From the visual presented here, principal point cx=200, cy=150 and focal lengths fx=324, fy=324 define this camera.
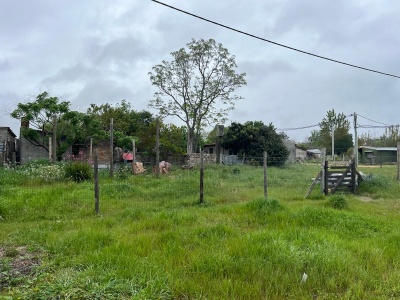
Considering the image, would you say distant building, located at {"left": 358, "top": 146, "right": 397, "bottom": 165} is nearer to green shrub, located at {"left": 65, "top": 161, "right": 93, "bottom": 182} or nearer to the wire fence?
the wire fence

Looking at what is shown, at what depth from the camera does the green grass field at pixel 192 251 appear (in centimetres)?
349

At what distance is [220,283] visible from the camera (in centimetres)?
358

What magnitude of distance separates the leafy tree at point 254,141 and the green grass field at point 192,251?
61.1 feet

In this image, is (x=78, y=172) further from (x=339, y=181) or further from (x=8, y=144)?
(x=8, y=144)

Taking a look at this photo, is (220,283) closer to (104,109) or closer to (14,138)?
(14,138)

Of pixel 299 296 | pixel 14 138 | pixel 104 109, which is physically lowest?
pixel 299 296

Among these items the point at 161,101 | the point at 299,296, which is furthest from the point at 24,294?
the point at 161,101

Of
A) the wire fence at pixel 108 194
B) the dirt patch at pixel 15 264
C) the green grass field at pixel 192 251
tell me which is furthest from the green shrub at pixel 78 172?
the dirt patch at pixel 15 264

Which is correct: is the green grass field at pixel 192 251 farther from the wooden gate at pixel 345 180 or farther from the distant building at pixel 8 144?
the distant building at pixel 8 144

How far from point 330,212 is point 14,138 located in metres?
22.8

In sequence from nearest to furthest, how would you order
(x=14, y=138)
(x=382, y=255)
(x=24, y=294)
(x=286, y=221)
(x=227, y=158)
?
(x=24, y=294) → (x=382, y=255) → (x=286, y=221) → (x=14, y=138) → (x=227, y=158)

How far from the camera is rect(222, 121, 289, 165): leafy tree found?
88.6 ft

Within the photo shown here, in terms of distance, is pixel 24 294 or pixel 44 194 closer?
pixel 24 294

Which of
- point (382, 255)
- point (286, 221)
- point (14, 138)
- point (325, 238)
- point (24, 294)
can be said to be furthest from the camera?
point (14, 138)
